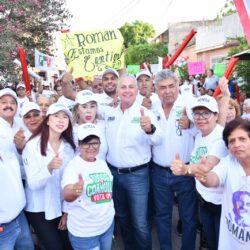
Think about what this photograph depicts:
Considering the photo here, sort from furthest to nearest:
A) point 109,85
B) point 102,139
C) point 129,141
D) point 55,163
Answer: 1. point 109,85
2. point 102,139
3. point 129,141
4. point 55,163

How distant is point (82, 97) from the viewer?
3803 millimetres

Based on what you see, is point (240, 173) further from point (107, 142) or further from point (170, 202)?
point (107, 142)

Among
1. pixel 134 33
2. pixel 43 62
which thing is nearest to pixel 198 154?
pixel 43 62

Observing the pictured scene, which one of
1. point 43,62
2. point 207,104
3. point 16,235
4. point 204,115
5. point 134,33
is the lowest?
point 16,235

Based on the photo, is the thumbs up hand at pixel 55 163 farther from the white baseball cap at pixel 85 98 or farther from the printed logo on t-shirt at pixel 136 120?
the printed logo on t-shirt at pixel 136 120

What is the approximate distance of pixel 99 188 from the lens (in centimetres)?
303

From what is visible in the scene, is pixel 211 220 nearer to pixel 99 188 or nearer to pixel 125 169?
pixel 125 169

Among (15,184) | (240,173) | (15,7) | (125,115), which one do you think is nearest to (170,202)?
(125,115)

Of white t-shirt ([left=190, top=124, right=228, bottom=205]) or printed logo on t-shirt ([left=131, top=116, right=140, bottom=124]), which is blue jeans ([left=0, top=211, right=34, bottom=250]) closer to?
printed logo on t-shirt ([left=131, top=116, right=140, bottom=124])

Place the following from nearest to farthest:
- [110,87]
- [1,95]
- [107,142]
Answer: [1,95] → [107,142] → [110,87]

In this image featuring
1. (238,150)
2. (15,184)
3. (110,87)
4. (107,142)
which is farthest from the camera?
(110,87)

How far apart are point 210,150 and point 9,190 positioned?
5.78ft

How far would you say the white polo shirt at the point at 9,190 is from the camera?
2.81 m

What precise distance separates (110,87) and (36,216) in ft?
7.00
